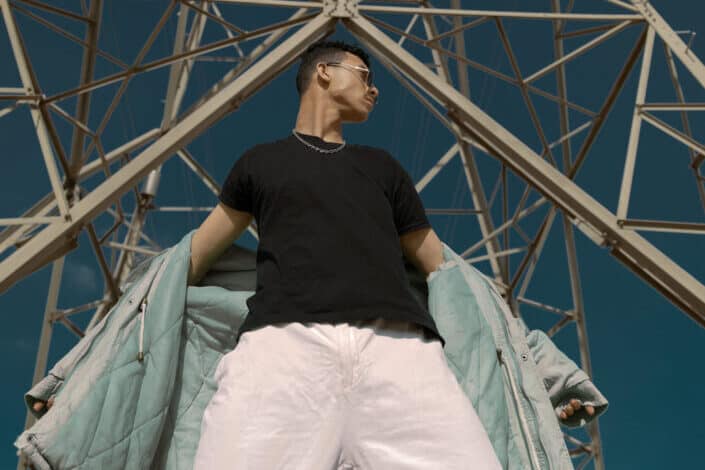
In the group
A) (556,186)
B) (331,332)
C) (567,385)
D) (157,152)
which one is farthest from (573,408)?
(157,152)

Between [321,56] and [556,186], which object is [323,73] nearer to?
[321,56]

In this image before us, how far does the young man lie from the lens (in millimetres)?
1934

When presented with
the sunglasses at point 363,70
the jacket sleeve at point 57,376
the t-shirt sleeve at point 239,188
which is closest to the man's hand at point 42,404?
the jacket sleeve at point 57,376

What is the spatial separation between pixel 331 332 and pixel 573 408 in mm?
1306

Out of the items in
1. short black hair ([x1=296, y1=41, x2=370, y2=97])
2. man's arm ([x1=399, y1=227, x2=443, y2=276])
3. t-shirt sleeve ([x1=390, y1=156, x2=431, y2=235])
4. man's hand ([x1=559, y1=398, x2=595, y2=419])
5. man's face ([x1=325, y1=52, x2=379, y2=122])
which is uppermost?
short black hair ([x1=296, y1=41, x2=370, y2=97])

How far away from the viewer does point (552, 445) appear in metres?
2.55

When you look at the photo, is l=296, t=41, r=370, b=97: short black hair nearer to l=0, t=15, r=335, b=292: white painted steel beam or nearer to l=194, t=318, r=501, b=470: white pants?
l=194, t=318, r=501, b=470: white pants

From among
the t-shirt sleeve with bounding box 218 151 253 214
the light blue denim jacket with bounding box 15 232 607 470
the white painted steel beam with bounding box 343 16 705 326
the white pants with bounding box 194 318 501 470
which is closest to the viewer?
the white pants with bounding box 194 318 501 470

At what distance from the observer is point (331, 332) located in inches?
84.3

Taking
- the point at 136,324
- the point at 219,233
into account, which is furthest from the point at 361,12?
the point at 136,324

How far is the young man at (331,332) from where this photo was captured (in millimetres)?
1934

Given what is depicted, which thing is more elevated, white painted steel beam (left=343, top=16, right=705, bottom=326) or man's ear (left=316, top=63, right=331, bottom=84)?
man's ear (left=316, top=63, right=331, bottom=84)

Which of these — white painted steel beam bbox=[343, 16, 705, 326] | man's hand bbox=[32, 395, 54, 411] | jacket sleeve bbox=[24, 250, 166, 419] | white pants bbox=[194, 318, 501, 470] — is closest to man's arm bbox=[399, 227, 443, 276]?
white pants bbox=[194, 318, 501, 470]

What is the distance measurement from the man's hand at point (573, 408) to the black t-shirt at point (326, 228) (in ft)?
3.05
